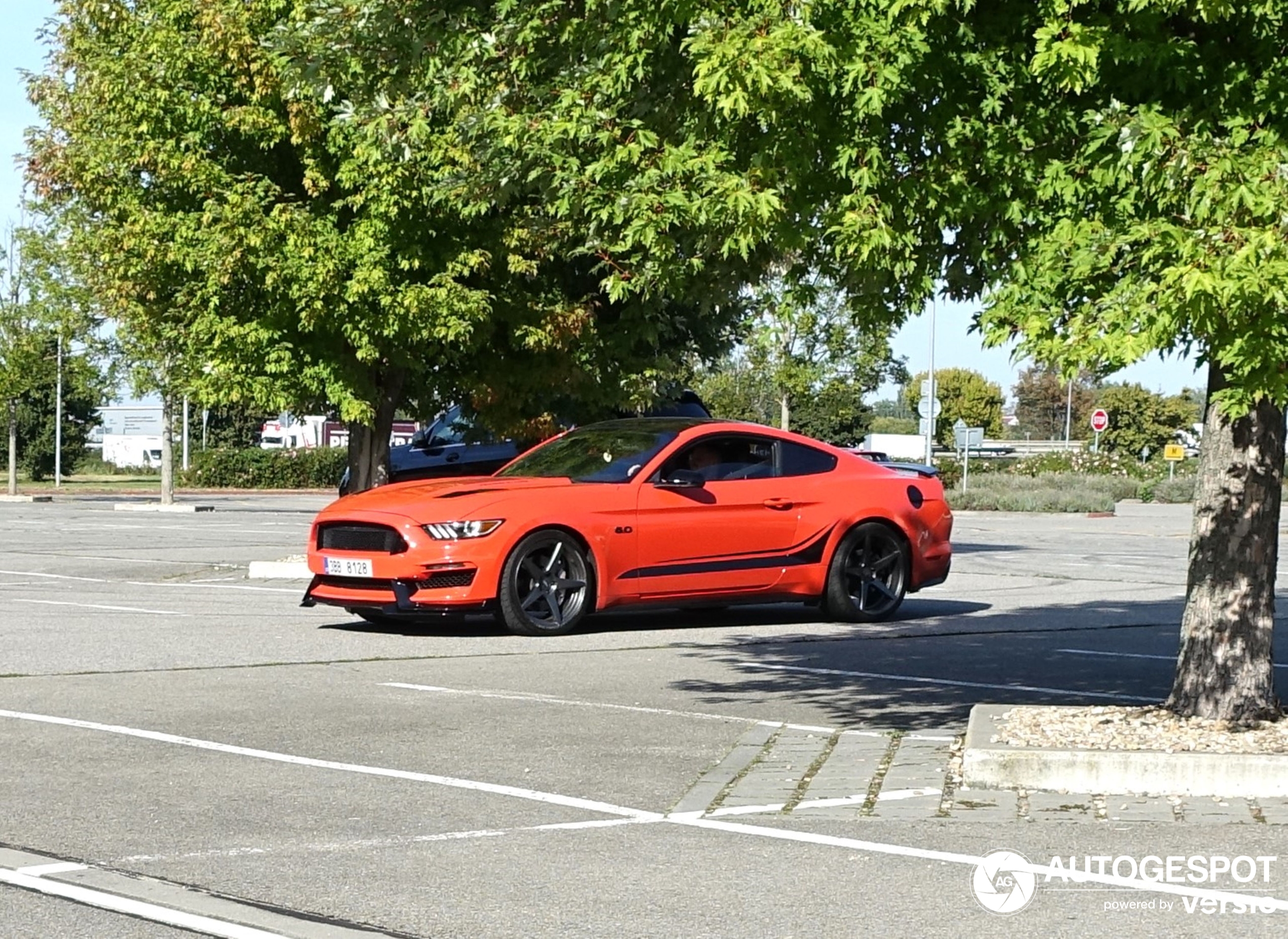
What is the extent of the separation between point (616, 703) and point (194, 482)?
52232 mm

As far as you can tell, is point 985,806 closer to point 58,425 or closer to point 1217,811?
point 1217,811

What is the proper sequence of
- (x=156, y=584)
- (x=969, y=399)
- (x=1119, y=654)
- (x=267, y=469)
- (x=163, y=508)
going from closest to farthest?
1. (x=1119, y=654)
2. (x=156, y=584)
3. (x=163, y=508)
4. (x=267, y=469)
5. (x=969, y=399)

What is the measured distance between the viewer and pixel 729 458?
14.3 metres

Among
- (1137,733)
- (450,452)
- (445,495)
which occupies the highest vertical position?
(450,452)

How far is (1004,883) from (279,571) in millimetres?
14251

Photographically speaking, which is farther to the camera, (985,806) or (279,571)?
(279,571)

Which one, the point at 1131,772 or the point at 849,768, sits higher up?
the point at 1131,772

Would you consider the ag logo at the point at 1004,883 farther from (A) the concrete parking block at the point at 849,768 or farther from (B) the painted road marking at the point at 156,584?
(B) the painted road marking at the point at 156,584

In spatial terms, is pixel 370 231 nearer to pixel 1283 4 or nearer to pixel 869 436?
pixel 1283 4

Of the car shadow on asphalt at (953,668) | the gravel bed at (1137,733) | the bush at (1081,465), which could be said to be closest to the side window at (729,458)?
the car shadow on asphalt at (953,668)

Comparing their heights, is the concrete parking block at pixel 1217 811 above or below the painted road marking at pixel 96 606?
below

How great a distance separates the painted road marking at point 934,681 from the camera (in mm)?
10219

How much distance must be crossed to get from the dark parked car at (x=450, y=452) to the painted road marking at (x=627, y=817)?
14101 millimetres

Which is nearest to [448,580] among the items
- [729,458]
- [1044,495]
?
[729,458]
